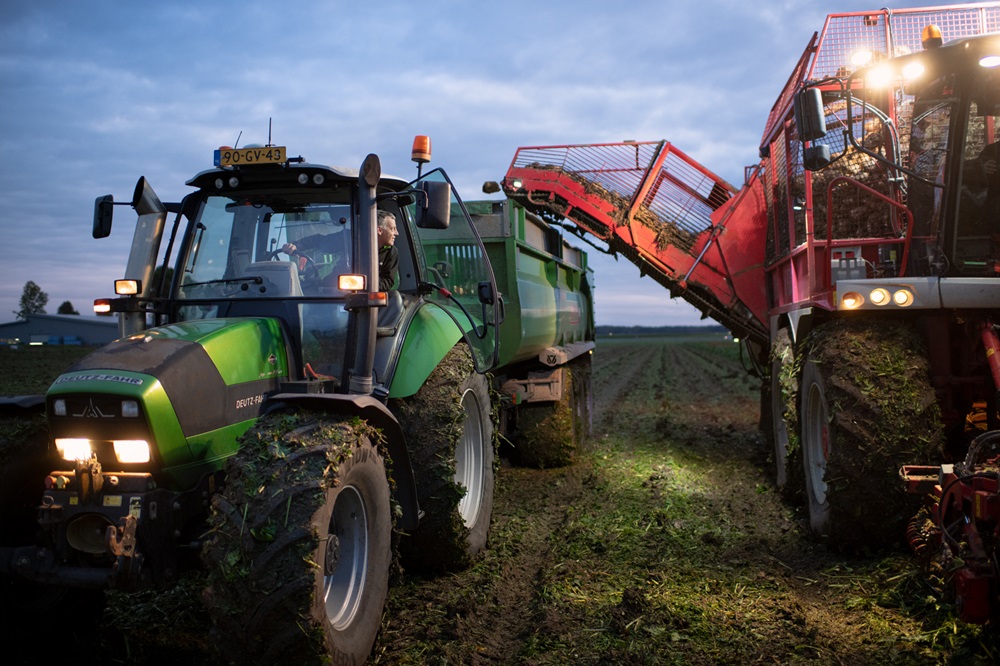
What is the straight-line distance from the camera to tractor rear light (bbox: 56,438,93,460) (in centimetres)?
336

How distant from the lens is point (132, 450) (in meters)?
3.30

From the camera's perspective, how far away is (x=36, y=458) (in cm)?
384

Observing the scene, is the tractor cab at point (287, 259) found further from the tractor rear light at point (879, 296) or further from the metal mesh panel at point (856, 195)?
the metal mesh panel at point (856, 195)

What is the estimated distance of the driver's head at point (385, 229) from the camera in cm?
483

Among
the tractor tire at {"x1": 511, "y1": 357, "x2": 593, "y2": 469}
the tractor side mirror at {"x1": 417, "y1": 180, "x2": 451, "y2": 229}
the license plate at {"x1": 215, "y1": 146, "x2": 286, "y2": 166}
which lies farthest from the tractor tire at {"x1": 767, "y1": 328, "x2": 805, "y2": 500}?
the license plate at {"x1": 215, "y1": 146, "x2": 286, "y2": 166}

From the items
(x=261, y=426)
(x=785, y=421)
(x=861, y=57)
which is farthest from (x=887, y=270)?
(x=261, y=426)

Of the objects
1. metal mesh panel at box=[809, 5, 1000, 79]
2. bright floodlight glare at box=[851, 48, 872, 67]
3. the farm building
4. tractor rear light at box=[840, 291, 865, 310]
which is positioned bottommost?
tractor rear light at box=[840, 291, 865, 310]

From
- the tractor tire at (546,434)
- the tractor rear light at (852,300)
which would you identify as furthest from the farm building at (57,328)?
the tractor rear light at (852,300)

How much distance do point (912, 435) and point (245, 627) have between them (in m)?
3.69

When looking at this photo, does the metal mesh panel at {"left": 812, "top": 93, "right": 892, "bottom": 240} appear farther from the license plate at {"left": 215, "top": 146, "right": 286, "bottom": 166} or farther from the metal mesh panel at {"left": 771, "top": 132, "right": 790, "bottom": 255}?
the license plate at {"left": 215, "top": 146, "right": 286, "bottom": 166}

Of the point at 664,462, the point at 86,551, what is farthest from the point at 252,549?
the point at 664,462

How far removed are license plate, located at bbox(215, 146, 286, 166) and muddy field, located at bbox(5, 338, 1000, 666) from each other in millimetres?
2356

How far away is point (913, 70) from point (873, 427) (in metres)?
2.28

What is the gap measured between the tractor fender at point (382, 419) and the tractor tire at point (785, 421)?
3.33 m
